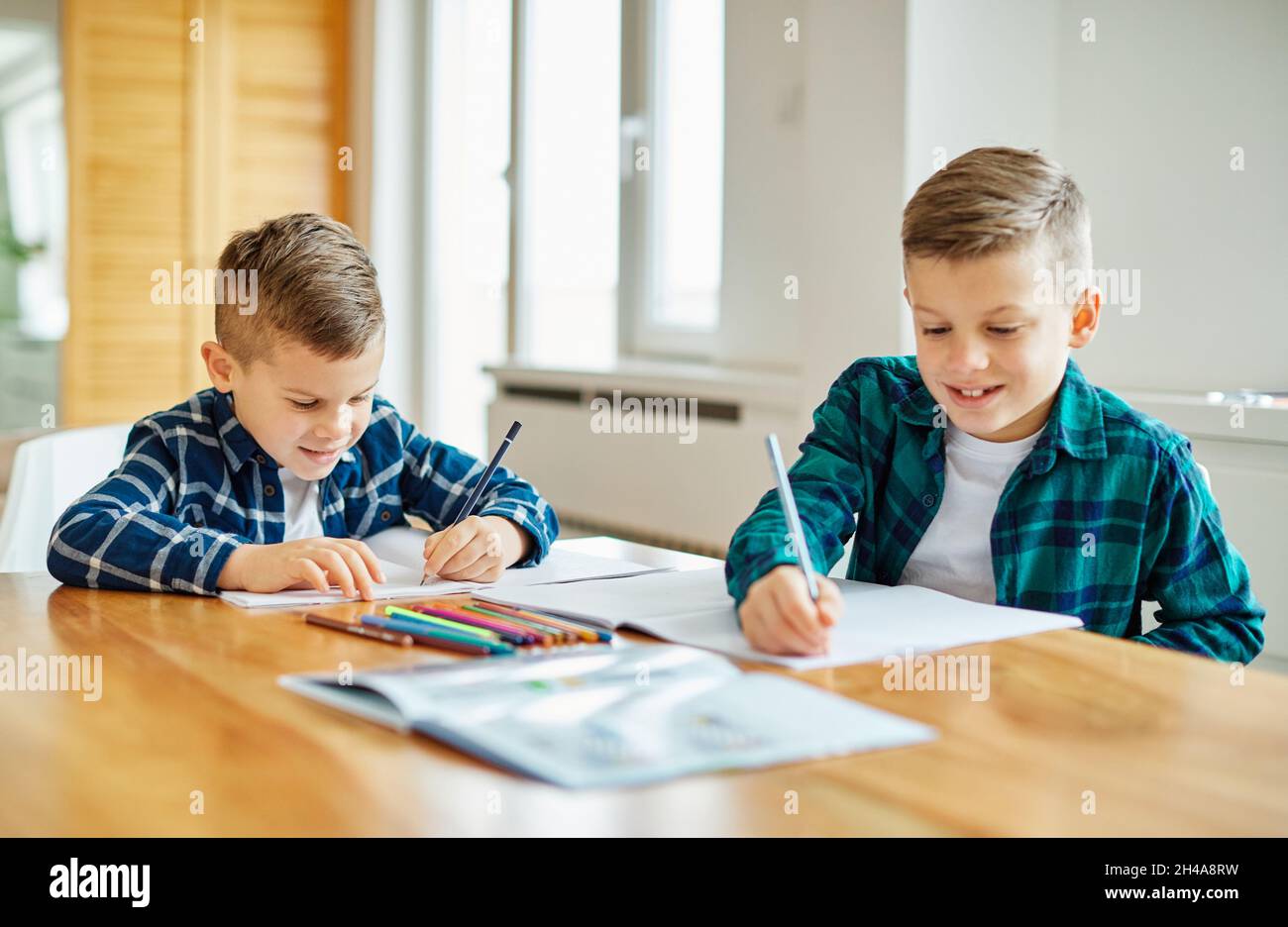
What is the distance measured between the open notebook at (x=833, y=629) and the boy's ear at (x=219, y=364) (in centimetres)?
47

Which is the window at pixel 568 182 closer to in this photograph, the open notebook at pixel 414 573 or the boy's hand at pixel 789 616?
the open notebook at pixel 414 573

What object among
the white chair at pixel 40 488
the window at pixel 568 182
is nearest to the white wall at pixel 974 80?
the white chair at pixel 40 488

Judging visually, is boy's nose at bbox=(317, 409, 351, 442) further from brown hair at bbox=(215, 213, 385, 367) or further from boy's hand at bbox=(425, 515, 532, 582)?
boy's hand at bbox=(425, 515, 532, 582)

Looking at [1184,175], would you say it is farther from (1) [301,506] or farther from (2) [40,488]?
(2) [40,488]

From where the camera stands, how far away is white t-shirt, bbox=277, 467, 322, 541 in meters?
1.55

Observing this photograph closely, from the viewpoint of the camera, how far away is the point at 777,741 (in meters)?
0.72

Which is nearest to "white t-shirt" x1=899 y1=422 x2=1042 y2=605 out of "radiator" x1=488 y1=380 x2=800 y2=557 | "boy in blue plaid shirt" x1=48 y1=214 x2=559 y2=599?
"boy in blue plaid shirt" x1=48 y1=214 x2=559 y2=599

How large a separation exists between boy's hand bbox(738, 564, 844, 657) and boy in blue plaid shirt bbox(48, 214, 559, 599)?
380mm

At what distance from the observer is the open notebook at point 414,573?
1174mm

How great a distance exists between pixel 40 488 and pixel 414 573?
1.82 feet

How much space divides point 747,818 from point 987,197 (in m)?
Result: 0.78

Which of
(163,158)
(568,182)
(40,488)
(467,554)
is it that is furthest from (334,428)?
(163,158)
